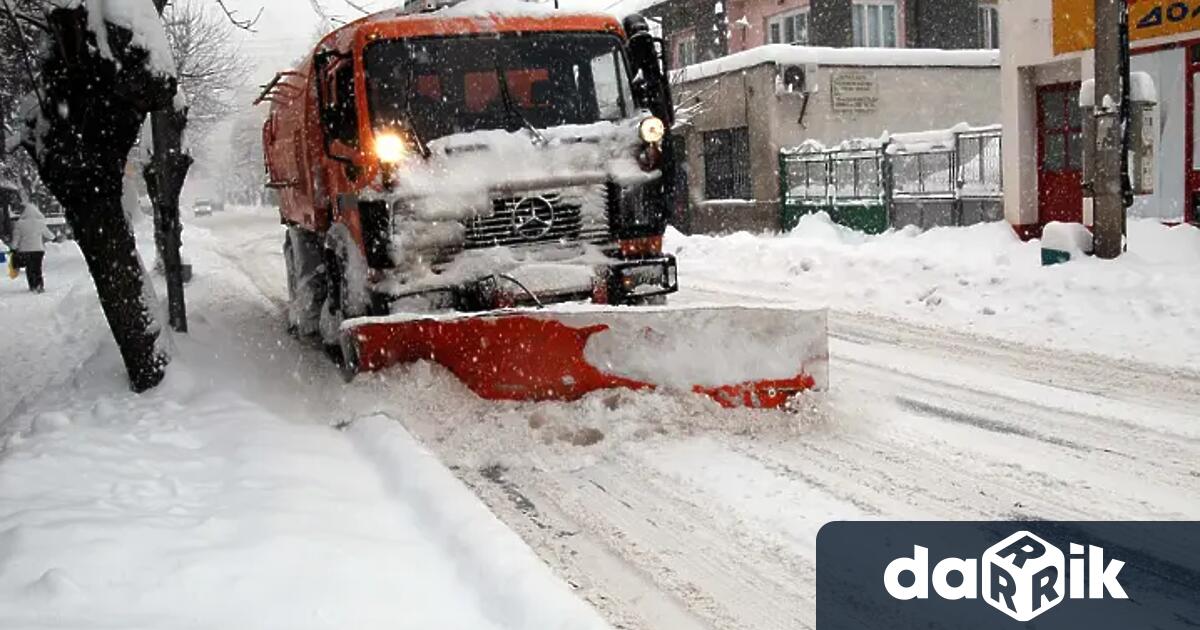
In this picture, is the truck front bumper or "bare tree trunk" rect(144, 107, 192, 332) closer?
the truck front bumper

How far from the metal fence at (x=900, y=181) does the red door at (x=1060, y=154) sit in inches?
42.3

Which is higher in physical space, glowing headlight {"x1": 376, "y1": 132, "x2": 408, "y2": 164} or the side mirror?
the side mirror

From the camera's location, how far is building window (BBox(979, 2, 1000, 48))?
27719 mm

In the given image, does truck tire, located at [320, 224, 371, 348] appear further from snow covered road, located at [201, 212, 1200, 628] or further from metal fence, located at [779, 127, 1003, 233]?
metal fence, located at [779, 127, 1003, 233]

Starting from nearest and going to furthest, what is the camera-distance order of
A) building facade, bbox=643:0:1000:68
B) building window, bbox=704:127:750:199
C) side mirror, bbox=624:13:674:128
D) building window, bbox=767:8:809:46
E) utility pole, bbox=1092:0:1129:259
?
side mirror, bbox=624:13:674:128
utility pole, bbox=1092:0:1129:259
building window, bbox=704:127:750:199
building facade, bbox=643:0:1000:68
building window, bbox=767:8:809:46

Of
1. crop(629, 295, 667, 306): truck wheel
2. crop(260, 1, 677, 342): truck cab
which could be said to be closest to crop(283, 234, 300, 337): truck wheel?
crop(260, 1, 677, 342): truck cab

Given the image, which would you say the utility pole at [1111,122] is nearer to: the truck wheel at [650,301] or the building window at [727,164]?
the truck wheel at [650,301]

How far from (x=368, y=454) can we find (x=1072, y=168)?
1234cm

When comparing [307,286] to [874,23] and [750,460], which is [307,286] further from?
[874,23]

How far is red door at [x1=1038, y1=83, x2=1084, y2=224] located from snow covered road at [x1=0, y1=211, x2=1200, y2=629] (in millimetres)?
7427

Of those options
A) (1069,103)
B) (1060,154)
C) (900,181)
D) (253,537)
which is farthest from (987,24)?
(253,537)

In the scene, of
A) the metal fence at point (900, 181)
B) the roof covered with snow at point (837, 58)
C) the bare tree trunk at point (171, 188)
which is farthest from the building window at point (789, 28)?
the bare tree trunk at point (171, 188)

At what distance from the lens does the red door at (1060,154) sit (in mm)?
14625

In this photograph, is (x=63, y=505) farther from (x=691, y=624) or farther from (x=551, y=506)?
(x=691, y=624)
